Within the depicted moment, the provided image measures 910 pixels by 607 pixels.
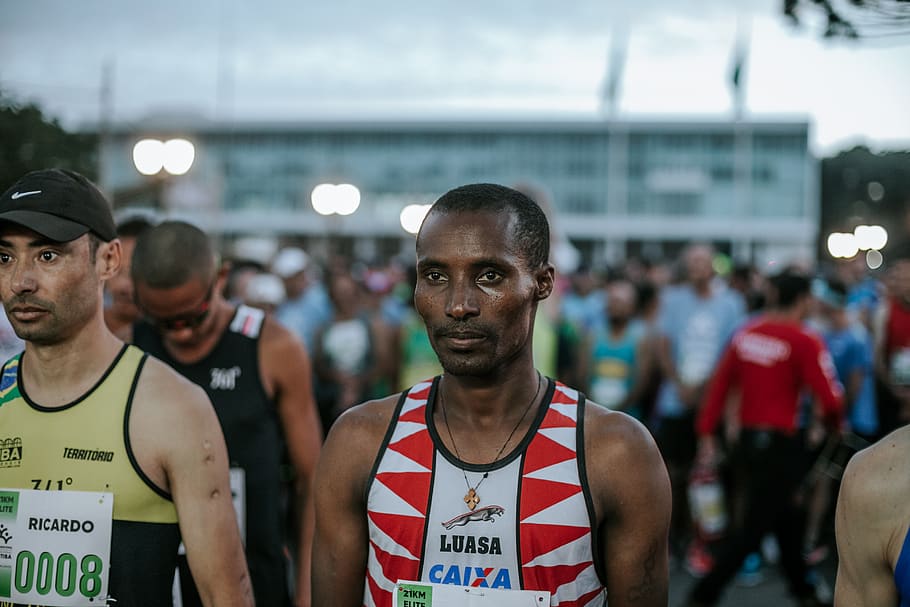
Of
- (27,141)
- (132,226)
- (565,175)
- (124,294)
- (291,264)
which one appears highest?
(565,175)

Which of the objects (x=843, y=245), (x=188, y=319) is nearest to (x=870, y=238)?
(x=843, y=245)

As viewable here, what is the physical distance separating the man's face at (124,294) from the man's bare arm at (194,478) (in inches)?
84.0

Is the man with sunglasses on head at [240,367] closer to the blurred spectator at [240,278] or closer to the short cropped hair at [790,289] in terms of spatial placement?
the short cropped hair at [790,289]

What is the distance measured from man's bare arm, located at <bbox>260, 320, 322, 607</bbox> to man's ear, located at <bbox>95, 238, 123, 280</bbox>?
1188mm

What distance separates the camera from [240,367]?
433cm

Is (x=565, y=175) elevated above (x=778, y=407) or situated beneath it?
elevated above

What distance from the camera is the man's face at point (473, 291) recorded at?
2754mm

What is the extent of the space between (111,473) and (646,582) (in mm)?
1565

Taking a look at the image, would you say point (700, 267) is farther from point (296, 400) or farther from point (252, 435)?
point (252, 435)

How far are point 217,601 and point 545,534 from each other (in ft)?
3.37

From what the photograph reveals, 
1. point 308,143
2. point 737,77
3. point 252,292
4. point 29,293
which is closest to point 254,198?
point 308,143

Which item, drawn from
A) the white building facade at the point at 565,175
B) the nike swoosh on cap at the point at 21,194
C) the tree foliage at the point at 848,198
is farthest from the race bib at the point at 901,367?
the white building facade at the point at 565,175

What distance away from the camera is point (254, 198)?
307 feet

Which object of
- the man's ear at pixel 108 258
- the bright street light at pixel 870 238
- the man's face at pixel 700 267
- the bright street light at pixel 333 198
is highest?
the bright street light at pixel 333 198
